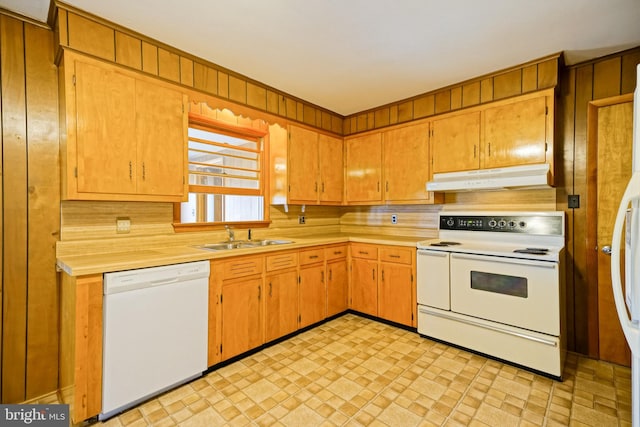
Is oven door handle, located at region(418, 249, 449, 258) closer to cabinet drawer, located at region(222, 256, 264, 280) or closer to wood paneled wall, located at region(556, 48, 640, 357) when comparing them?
wood paneled wall, located at region(556, 48, 640, 357)

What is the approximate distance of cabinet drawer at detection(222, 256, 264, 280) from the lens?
2344 millimetres

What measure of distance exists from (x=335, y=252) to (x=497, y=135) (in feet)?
6.18

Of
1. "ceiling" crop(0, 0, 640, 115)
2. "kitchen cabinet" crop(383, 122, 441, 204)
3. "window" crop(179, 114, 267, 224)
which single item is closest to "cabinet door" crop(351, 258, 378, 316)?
"kitchen cabinet" crop(383, 122, 441, 204)

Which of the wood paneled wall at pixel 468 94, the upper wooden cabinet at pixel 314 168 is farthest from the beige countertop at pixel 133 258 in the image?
the wood paneled wall at pixel 468 94

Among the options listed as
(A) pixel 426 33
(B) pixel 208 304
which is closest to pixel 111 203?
(B) pixel 208 304

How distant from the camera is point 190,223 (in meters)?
2.69

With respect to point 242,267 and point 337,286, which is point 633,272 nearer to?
point 242,267

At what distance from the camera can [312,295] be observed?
3.07 m

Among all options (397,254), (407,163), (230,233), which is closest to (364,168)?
(407,163)

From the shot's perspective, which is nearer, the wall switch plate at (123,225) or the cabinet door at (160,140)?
the cabinet door at (160,140)

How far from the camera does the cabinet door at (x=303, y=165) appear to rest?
3.33 meters

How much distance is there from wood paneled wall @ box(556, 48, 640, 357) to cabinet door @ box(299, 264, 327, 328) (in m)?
2.15

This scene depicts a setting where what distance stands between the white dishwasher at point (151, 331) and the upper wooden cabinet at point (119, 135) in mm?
623

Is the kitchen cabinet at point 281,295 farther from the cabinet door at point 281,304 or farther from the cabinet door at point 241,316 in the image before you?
the cabinet door at point 241,316
